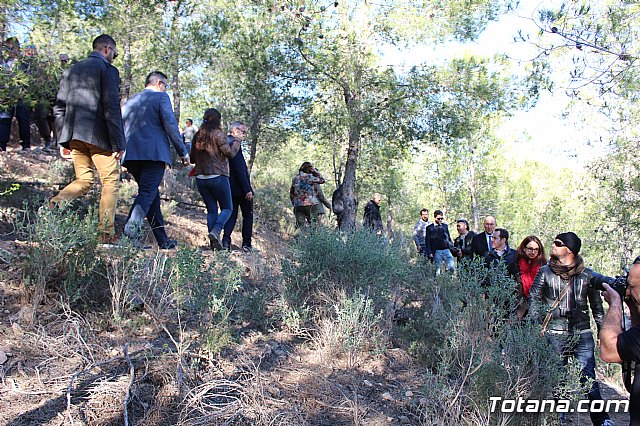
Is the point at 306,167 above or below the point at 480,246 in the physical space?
above

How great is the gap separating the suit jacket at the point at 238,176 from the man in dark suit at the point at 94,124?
215 cm

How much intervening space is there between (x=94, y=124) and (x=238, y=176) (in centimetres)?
239

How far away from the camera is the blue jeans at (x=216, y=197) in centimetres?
555

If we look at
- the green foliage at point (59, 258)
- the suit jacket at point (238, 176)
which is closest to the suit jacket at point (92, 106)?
the green foliage at point (59, 258)

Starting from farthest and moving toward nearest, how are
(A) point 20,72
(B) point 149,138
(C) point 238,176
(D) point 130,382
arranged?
1. (C) point 238,176
2. (B) point 149,138
3. (A) point 20,72
4. (D) point 130,382

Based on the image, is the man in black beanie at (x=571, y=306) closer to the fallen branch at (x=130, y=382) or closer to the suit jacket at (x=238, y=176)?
the fallen branch at (x=130, y=382)

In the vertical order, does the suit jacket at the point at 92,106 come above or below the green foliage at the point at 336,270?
above

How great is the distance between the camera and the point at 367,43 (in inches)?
384

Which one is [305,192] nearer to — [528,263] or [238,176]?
[238,176]

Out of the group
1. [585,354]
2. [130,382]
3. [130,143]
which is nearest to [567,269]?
[585,354]

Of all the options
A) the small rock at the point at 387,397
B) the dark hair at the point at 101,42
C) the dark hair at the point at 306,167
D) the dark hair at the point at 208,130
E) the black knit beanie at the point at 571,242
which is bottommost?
the small rock at the point at 387,397

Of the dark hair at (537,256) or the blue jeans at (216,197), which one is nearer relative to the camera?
the dark hair at (537,256)

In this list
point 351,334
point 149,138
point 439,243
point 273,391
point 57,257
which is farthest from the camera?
point 439,243

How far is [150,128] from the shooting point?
4.77m
